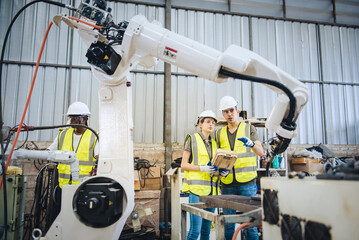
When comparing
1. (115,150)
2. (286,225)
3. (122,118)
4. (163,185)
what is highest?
(122,118)

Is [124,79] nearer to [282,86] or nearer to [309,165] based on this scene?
[282,86]

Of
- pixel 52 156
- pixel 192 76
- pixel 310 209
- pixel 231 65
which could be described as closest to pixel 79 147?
pixel 52 156

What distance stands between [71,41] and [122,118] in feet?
13.9

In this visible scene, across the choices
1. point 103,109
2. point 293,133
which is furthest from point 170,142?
point 293,133

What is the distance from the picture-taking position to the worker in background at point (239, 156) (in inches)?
103

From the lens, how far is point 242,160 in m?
2.74

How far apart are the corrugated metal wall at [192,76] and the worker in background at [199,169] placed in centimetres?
237

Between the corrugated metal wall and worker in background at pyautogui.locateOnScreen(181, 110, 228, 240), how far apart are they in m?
2.37

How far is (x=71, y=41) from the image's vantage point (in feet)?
17.4

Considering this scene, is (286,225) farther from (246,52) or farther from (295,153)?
(295,153)

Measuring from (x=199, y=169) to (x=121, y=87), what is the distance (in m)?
1.34

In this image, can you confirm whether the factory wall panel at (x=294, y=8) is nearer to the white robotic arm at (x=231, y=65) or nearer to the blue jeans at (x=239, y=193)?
the blue jeans at (x=239, y=193)

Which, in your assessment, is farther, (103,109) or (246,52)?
(103,109)

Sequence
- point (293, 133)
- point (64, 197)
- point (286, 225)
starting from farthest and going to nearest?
point (64, 197)
point (293, 133)
point (286, 225)
